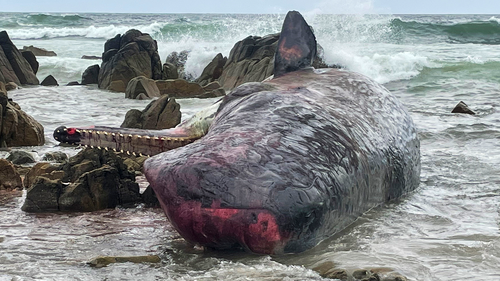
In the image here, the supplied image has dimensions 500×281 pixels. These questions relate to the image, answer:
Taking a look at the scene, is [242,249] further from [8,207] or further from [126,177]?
[8,207]

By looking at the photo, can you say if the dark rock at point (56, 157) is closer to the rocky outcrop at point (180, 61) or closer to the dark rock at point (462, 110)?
the dark rock at point (462, 110)

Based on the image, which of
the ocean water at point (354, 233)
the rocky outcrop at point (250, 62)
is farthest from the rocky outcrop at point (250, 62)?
the ocean water at point (354, 233)

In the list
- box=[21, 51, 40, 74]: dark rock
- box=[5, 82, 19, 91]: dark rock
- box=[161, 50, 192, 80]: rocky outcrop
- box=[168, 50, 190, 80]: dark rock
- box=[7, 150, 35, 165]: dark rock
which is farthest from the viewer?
box=[168, 50, 190, 80]: dark rock

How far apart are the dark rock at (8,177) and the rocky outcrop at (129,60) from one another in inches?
417

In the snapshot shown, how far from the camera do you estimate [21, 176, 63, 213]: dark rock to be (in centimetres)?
483

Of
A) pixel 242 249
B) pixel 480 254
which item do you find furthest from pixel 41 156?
pixel 480 254

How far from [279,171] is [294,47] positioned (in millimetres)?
2655

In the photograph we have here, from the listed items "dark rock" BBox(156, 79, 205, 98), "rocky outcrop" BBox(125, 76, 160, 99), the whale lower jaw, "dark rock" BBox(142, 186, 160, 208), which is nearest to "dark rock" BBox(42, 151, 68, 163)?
"dark rock" BBox(142, 186, 160, 208)

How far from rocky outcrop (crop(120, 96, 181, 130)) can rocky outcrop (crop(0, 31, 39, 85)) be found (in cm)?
867

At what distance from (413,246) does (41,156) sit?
467 centimetres

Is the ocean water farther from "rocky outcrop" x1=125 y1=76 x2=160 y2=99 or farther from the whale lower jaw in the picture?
"rocky outcrop" x1=125 y1=76 x2=160 y2=99

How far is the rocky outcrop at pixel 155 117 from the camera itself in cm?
883

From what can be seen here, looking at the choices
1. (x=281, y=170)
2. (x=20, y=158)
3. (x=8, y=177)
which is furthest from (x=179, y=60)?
(x=281, y=170)

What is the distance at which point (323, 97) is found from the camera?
5.11m
